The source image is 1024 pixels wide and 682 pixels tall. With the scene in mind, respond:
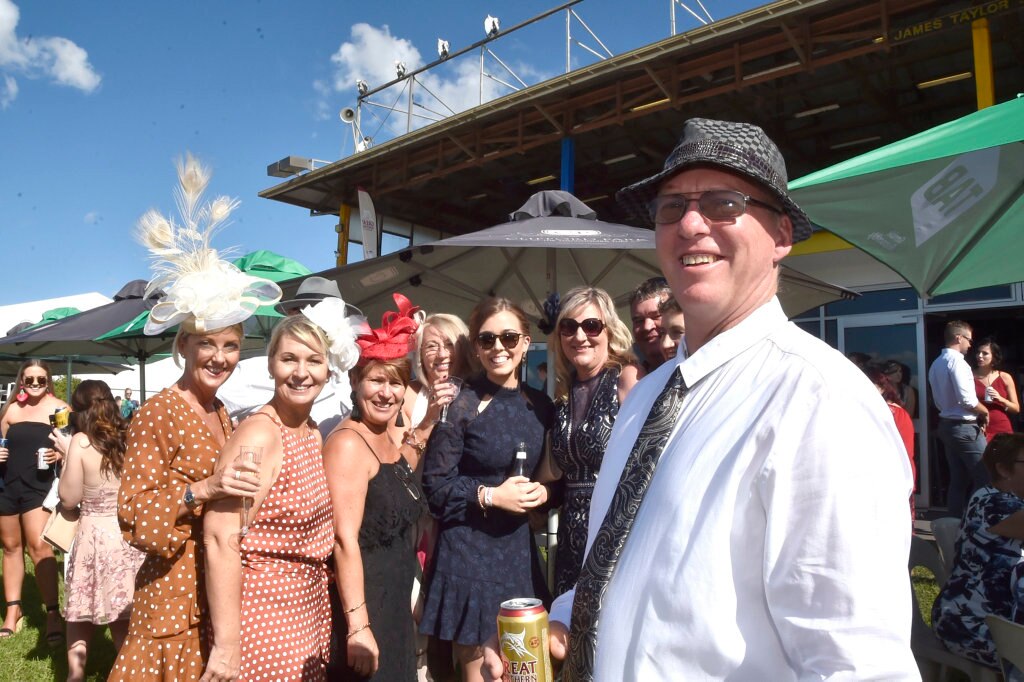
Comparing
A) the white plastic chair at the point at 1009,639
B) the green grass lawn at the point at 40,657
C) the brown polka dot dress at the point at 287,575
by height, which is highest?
the brown polka dot dress at the point at 287,575

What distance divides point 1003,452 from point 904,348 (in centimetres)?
696

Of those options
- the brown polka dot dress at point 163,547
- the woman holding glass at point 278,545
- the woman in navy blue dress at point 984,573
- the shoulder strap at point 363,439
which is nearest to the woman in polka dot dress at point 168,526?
the brown polka dot dress at point 163,547

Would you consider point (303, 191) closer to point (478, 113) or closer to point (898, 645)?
point (478, 113)

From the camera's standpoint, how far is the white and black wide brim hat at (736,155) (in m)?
1.21

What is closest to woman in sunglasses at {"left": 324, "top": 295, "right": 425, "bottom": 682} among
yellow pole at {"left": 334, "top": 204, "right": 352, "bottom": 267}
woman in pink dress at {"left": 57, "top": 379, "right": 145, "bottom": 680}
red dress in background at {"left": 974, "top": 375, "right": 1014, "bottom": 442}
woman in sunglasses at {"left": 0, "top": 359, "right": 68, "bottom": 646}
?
woman in pink dress at {"left": 57, "top": 379, "right": 145, "bottom": 680}

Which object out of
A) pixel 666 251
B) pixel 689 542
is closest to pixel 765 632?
pixel 689 542

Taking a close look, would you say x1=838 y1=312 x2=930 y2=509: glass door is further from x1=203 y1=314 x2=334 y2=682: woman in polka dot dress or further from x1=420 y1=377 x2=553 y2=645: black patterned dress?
x1=203 y1=314 x2=334 y2=682: woman in polka dot dress

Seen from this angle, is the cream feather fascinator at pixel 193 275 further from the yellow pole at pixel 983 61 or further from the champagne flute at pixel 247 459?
the yellow pole at pixel 983 61

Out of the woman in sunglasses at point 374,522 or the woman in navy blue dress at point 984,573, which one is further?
the woman in navy blue dress at point 984,573

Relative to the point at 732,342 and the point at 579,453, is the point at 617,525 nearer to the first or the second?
the point at 732,342

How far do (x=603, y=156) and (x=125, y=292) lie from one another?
8.18m

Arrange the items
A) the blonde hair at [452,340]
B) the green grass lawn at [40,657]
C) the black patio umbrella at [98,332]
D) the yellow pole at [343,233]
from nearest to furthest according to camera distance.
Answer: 1. the blonde hair at [452,340]
2. the green grass lawn at [40,657]
3. the black patio umbrella at [98,332]
4. the yellow pole at [343,233]

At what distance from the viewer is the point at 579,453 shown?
112 inches

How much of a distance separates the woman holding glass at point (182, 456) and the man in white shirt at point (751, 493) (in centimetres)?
150
